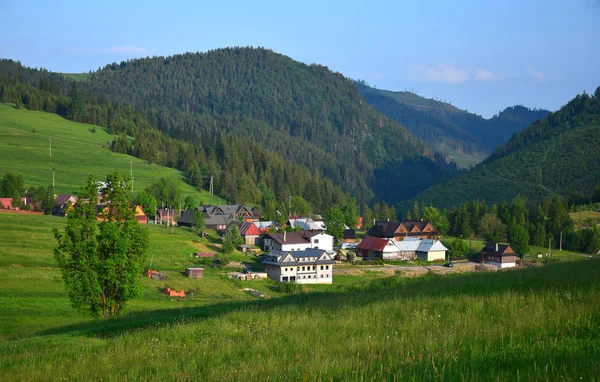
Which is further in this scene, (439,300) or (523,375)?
(439,300)

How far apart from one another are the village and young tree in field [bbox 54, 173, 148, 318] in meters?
23.8

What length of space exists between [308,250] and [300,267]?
14.4 ft

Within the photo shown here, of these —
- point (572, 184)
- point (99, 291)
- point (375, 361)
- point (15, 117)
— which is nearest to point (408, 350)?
point (375, 361)

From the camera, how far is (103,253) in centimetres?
→ 2791

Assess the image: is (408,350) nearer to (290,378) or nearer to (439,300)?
(290,378)

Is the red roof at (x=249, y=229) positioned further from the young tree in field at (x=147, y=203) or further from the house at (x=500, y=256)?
the house at (x=500, y=256)

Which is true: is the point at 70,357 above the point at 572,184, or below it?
below

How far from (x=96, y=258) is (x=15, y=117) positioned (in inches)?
6010

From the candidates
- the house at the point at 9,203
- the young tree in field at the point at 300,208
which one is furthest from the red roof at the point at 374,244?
the house at the point at 9,203

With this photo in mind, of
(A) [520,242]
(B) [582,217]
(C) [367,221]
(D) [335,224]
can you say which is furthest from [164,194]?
(B) [582,217]

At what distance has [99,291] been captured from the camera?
89.0 feet

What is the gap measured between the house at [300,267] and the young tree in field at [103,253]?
136 ft

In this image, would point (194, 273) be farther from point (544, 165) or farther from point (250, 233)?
point (544, 165)

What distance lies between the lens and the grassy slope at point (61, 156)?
122250 mm
